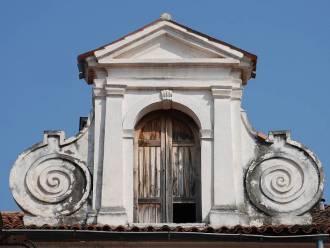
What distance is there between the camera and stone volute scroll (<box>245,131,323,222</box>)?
65.4 feet

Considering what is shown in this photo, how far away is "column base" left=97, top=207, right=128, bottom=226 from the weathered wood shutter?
21.1 inches

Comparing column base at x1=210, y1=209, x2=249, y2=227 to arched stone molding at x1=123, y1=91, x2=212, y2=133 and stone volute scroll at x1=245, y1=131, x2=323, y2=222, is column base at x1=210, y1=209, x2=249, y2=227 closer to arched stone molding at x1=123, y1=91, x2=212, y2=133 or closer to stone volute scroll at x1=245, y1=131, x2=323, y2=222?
stone volute scroll at x1=245, y1=131, x2=323, y2=222

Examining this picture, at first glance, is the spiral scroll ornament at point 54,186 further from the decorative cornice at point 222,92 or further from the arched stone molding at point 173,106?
the decorative cornice at point 222,92

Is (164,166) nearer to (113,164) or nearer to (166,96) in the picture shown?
(113,164)

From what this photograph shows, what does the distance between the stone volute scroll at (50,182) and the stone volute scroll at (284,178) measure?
9.75 ft

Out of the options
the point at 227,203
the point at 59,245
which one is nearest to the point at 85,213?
the point at 59,245

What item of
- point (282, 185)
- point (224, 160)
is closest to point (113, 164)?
point (224, 160)

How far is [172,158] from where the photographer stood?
Result: 20750 mm

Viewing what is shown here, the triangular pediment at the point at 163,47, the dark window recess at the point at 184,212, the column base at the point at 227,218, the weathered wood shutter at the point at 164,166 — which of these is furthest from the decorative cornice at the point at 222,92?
the column base at the point at 227,218

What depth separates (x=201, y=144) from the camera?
67.4 ft

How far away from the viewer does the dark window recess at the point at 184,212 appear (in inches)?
804

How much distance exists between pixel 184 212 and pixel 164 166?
90 centimetres

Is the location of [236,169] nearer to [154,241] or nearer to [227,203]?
[227,203]

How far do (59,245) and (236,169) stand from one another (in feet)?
11.4
